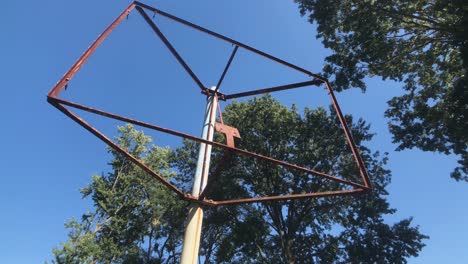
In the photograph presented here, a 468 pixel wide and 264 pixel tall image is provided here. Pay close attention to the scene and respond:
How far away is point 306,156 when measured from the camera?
22.7 meters

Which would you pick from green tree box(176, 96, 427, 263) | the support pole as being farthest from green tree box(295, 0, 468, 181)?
the support pole

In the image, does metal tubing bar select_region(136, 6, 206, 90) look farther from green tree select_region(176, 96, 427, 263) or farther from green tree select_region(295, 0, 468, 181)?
green tree select_region(176, 96, 427, 263)

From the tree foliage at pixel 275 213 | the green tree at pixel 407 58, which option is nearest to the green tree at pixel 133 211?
the tree foliage at pixel 275 213

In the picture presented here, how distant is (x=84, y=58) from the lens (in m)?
4.02

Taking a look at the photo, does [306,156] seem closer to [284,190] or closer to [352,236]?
[284,190]

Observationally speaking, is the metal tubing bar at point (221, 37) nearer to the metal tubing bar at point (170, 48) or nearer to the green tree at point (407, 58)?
the metal tubing bar at point (170, 48)

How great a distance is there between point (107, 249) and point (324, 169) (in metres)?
15.5

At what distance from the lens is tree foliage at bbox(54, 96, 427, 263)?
2161 cm

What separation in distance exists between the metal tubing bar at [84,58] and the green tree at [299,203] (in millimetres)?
17850

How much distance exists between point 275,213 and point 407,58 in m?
11.9

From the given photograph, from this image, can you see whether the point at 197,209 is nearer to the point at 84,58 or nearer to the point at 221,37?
the point at 84,58

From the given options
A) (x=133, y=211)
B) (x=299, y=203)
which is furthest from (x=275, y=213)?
(x=133, y=211)

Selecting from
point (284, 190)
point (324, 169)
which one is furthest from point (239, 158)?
point (324, 169)

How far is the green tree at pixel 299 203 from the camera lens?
21328mm
